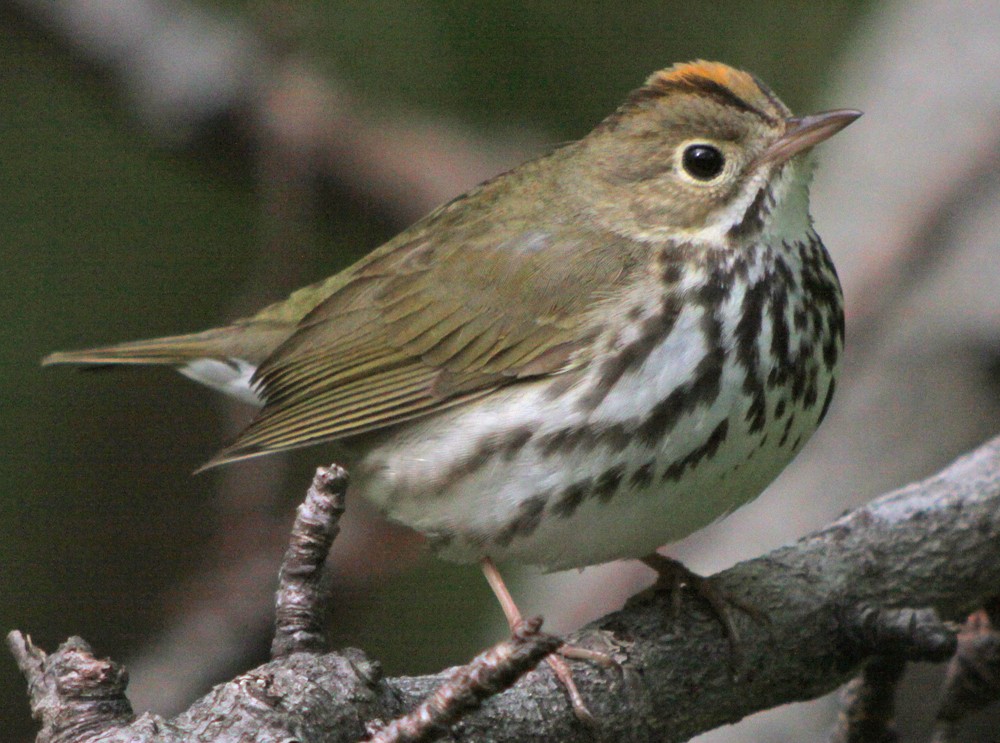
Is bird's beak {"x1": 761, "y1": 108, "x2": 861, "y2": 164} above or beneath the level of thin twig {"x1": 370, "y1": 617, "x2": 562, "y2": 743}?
above

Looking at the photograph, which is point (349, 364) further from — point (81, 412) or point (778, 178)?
point (81, 412)

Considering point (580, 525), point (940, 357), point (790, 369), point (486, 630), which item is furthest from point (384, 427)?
point (940, 357)

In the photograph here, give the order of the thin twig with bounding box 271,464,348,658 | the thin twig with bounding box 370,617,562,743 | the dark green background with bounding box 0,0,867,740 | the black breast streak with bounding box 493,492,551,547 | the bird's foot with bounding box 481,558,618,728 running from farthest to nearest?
the dark green background with bounding box 0,0,867,740
the black breast streak with bounding box 493,492,551,547
the bird's foot with bounding box 481,558,618,728
the thin twig with bounding box 271,464,348,658
the thin twig with bounding box 370,617,562,743

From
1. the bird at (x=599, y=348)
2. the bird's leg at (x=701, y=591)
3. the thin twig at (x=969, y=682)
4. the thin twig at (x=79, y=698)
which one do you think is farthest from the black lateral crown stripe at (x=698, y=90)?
the thin twig at (x=79, y=698)

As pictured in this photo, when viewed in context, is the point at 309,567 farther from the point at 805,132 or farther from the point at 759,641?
the point at 805,132

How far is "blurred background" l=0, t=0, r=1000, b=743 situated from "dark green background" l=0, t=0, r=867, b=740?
0.01m

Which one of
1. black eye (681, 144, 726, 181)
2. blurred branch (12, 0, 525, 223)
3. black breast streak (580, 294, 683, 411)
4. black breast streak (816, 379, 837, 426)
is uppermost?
blurred branch (12, 0, 525, 223)

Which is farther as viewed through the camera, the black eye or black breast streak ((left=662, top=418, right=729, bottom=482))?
the black eye

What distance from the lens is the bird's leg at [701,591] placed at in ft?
10.3

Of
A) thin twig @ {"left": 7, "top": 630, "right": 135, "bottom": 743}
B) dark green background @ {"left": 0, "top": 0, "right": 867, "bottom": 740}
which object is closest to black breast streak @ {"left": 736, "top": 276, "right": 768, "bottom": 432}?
thin twig @ {"left": 7, "top": 630, "right": 135, "bottom": 743}

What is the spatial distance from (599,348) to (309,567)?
45.3 inches

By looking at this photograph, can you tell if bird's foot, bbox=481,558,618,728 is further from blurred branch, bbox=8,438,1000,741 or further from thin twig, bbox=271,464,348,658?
thin twig, bbox=271,464,348,658

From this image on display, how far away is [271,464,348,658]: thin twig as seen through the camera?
234 cm

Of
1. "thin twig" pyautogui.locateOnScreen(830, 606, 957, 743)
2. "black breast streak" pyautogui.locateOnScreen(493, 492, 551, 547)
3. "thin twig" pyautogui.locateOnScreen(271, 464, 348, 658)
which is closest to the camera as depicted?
"thin twig" pyautogui.locateOnScreen(271, 464, 348, 658)
